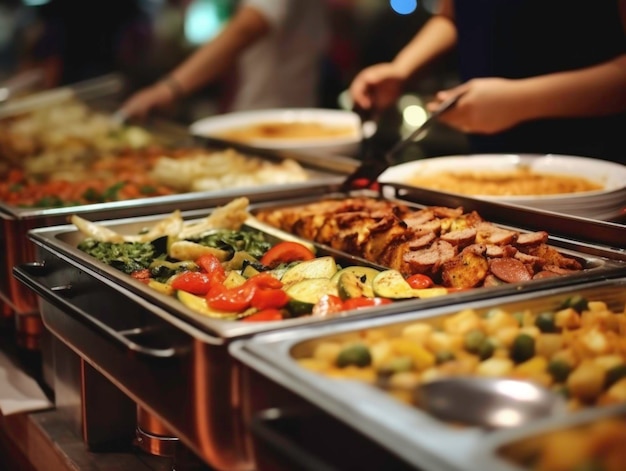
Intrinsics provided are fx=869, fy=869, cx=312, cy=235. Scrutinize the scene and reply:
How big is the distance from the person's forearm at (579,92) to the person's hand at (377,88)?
857mm

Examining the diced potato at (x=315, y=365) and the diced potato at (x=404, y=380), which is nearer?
the diced potato at (x=404, y=380)

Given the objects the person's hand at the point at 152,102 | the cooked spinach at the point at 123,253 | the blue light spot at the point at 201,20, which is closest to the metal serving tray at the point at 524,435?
the cooked spinach at the point at 123,253

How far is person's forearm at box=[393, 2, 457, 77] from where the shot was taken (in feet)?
12.1

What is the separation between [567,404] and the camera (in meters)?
1.37

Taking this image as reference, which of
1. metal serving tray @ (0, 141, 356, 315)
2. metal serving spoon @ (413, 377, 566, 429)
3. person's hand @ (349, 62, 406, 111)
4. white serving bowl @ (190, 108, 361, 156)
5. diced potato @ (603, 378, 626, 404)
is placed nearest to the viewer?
metal serving spoon @ (413, 377, 566, 429)

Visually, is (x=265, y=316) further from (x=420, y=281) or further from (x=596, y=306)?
(x=596, y=306)

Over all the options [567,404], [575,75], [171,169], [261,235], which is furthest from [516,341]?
[171,169]

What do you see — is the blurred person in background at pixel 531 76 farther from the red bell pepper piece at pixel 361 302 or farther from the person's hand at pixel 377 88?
the red bell pepper piece at pixel 361 302

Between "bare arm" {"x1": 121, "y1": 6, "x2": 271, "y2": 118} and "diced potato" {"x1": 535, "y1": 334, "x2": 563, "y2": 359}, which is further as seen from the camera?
"bare arm" {"x1": 121, "y1": 6, "x2": 271, "y2": 118}

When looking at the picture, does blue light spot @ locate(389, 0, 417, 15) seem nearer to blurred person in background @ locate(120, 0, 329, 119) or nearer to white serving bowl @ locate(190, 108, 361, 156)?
blurred person in background @ locate(120, 0, 329, 119)

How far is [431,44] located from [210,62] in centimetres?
177

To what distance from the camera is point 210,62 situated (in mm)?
5086

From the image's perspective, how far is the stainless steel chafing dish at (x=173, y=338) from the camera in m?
1.62

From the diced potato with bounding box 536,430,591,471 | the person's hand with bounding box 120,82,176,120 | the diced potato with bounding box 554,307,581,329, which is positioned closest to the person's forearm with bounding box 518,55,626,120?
the diced potato with bounding box 554,307,581,329
